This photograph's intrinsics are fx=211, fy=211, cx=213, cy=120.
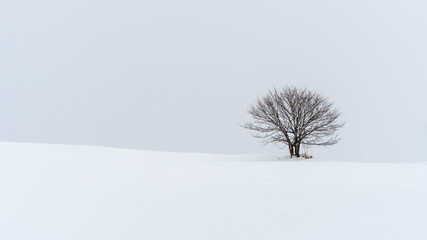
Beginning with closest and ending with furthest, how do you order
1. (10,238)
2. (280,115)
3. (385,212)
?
→ (10,238)
(385,212)
(280,115)

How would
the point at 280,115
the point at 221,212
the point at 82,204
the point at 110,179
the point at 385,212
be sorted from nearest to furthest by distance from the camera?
the point at 385,212 → the point at 221,212 → the point at 82,204 → the point at 110,179 → the point at 280,115

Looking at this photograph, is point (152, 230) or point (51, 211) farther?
point (51, 211)

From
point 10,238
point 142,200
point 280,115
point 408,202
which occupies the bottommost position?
point 10,238

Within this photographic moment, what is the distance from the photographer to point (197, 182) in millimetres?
5082

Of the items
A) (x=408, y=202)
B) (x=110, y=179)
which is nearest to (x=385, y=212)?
(x=408, y=202)

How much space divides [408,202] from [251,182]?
9.19 feet

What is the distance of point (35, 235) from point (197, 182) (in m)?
3.04

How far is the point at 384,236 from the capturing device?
2.34 m

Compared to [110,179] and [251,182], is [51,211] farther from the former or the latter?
[251,182]

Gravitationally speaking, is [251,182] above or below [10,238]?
above

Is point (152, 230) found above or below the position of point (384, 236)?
below

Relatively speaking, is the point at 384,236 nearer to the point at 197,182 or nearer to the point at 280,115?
the point at 197,182

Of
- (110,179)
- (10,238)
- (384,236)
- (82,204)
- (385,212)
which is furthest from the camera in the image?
(110,179)

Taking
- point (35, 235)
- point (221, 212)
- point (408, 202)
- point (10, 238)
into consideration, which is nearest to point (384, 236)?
point (408, 202)
